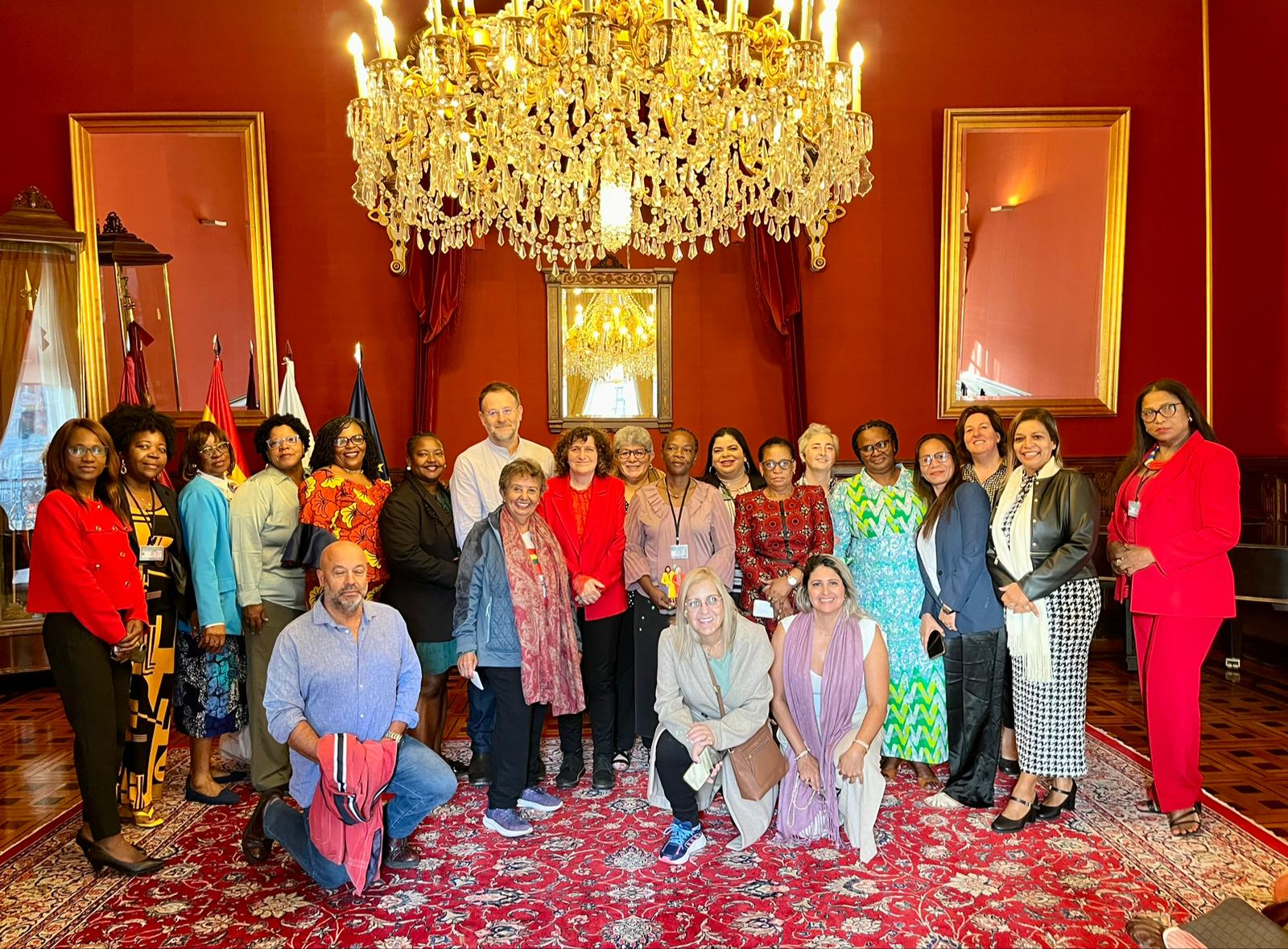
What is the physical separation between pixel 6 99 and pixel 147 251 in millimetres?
1377

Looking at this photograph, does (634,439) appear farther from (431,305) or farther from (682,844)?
(431,305)

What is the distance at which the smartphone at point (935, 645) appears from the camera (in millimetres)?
3887

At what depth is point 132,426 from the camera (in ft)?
12.3

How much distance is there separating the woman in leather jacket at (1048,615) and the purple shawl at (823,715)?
0.66 m

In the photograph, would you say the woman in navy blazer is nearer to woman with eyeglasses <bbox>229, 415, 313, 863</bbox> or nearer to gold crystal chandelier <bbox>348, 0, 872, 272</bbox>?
gold crystal chandelier <bbox>348, 0, 872, 272</bbox>

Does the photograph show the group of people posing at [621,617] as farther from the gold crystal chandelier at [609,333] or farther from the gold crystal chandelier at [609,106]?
the gold crystal chandelier at [609,333]

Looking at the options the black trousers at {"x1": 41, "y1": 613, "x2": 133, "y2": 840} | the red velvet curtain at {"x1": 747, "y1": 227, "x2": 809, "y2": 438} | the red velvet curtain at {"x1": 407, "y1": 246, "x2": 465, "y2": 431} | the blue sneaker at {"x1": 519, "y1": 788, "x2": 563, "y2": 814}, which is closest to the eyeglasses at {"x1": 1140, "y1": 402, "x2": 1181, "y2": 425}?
the blue sneaker at {"x1": 519, "y1": 788, "x2": 563, "y2": 814}

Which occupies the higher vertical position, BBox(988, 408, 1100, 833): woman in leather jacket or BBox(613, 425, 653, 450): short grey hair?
BBox(613, 425, 653, 450): short grey hair

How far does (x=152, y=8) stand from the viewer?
647cm

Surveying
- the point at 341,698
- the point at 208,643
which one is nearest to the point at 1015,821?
the point at 341,698

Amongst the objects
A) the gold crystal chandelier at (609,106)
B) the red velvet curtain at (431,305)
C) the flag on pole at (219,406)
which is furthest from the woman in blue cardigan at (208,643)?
the red velvet curtain at (431,305)

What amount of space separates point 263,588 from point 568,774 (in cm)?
151

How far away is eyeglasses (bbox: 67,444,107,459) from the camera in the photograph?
10.9ft

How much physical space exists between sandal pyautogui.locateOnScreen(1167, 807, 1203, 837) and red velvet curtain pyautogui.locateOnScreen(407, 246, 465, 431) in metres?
4.87
